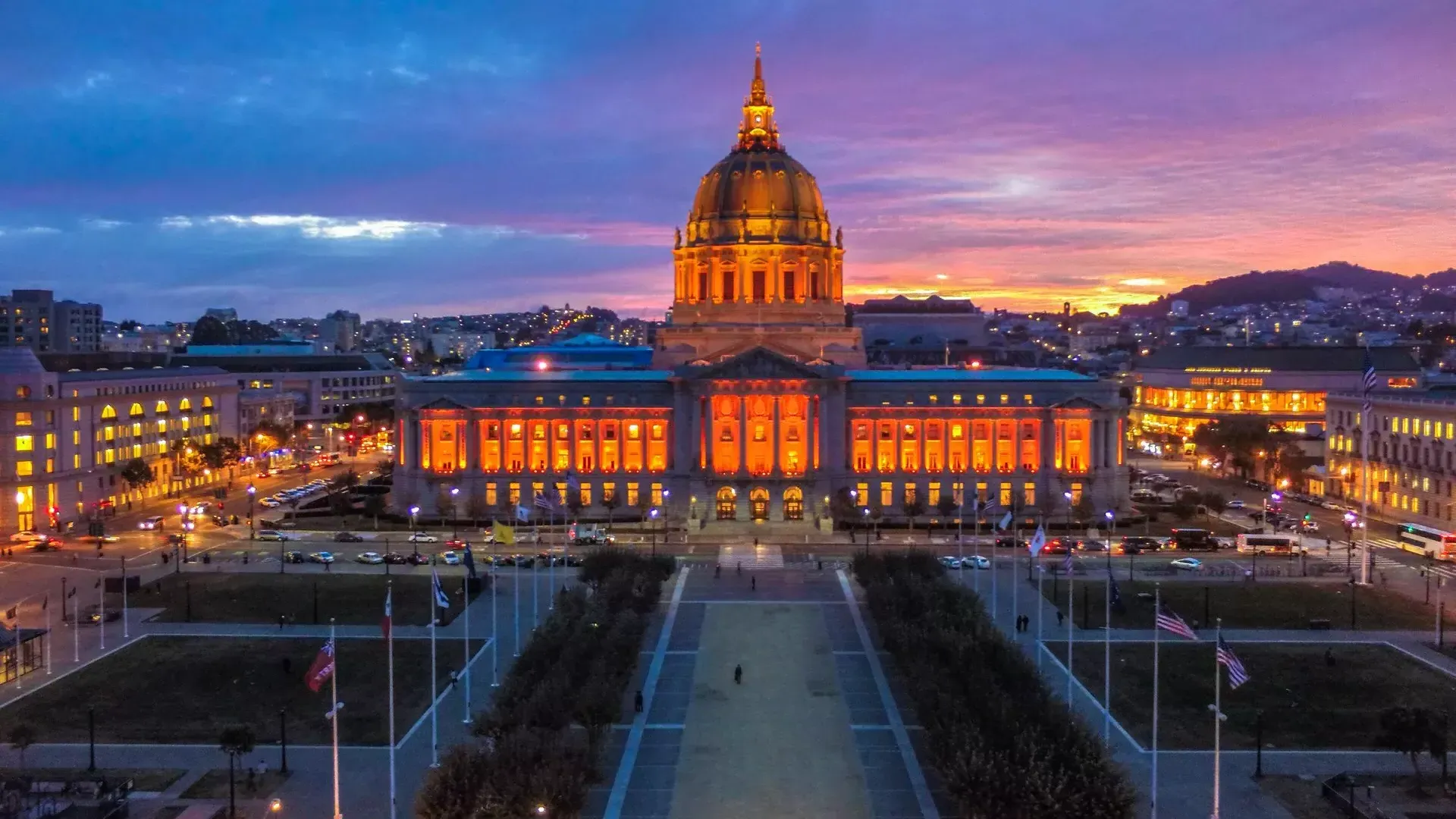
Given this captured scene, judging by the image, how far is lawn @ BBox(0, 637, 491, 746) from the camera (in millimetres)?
47031

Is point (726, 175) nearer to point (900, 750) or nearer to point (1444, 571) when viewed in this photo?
point (1444, 571)

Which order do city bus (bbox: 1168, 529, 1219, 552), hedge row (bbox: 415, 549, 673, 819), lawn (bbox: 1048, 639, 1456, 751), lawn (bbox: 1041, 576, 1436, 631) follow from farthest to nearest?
city bus (bbox: 1168, 529, 1219, 552)
lawn (bbox: 1041, 576, 1436, 631)
lawn (bbox: 1048, 639, 1456, 751)
hedge row (bbox: 415, 549, 673, 819)

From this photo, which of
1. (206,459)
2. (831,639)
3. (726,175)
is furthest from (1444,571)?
(206,459)

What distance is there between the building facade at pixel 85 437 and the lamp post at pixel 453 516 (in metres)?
30.7

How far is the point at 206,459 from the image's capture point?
119188 mm

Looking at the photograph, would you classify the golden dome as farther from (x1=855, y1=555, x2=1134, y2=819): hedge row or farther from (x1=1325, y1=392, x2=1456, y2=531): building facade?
(x1=855, y1=555, x2=1134, y2=819): hedge row

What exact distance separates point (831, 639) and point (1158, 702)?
17.5m

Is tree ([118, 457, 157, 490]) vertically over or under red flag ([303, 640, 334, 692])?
over

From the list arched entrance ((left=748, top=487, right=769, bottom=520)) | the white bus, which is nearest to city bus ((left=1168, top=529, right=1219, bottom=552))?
the white bus

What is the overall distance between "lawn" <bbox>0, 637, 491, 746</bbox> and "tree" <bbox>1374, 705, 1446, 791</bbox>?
35554mm

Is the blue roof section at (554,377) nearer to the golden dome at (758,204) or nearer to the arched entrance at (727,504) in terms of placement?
the arched entrance at (727,504)

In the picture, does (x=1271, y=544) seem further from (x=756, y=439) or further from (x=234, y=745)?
(x=234, y=745)

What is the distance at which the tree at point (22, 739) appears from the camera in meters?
42.2

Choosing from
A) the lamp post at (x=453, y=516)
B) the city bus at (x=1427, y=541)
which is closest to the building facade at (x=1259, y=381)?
the city bus at (x=1427, y=541)
